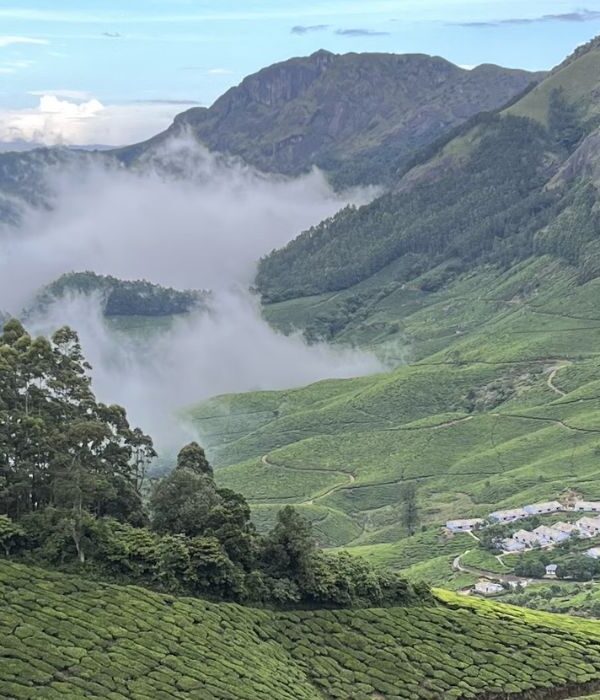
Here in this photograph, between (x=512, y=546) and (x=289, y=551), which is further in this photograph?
(x=512, y=546)

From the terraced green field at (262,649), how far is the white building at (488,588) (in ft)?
182

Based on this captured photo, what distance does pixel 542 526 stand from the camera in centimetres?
16900

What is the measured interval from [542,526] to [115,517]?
103 meters

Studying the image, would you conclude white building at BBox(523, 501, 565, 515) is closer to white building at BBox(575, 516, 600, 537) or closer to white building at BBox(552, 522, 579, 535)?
white building at BBox(575, 516, 600, 537)

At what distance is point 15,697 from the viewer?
52844 millimetres

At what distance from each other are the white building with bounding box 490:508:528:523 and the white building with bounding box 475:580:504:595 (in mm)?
34925

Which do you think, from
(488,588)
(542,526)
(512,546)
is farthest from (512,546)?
(488,588)

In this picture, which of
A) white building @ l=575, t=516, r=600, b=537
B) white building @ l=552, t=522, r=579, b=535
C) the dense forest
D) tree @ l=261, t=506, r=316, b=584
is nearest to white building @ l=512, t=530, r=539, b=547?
white building @ l=552, t=522, r=579, b=535

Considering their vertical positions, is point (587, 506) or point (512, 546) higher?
point (512, 546)

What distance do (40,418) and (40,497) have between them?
5648 mm

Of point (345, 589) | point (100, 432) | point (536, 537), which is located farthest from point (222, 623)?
point (536, 537)

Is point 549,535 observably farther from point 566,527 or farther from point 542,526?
point 566,527

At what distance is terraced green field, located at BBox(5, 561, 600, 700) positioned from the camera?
58.4 m

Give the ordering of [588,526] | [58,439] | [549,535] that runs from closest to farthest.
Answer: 1. [58,439]
2. [549,535]
3. [588,526]
